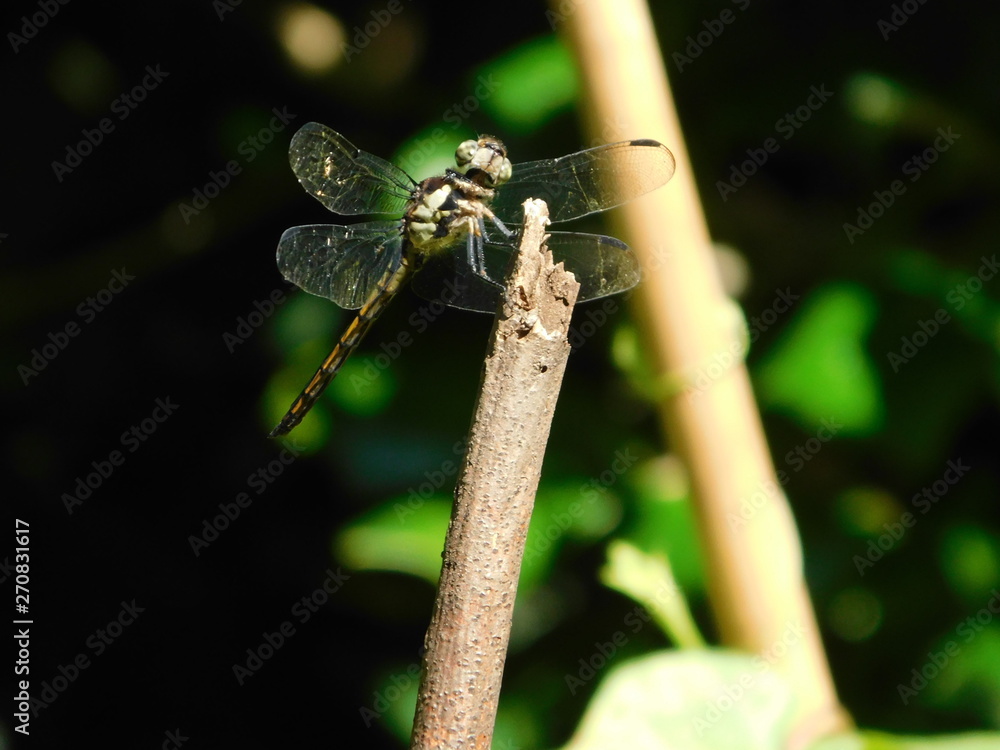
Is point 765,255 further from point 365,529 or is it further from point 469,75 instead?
point 365,529

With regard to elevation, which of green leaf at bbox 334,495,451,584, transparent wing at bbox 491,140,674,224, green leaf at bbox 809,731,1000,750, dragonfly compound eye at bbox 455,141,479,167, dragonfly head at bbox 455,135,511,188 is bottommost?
green leaf at bbox 809,731,1000,750

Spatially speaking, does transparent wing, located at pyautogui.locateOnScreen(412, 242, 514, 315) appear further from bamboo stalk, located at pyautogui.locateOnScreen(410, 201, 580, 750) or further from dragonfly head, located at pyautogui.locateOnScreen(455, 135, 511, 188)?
bamboo stalk, located at pyautogui.locateOnScreen(410, 201, 580, 750)

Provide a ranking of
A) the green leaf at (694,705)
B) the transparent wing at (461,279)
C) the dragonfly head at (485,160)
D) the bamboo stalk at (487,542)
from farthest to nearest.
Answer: the transparent wing at (461,279)
the dragonfly head at (485,160)
the green leaf at (694,705)
the bamboo stalk at (487,542)

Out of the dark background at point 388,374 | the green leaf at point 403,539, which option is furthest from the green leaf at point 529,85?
the green leaf at point 403,539

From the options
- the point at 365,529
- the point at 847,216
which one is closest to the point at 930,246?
the point at 847,216

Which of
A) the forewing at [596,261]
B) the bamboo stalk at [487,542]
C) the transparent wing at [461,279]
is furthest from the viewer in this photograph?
the transparent wing at [461,279]

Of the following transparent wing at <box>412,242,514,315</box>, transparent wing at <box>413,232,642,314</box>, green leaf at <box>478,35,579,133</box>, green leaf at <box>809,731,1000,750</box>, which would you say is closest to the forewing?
transparent wing at <box>413,232,642,314</box>

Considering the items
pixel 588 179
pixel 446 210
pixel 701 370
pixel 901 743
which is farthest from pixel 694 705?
pixel 446 210

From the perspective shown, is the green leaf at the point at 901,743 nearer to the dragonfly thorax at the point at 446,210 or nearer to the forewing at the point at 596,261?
the forewing at the point at 596,261
